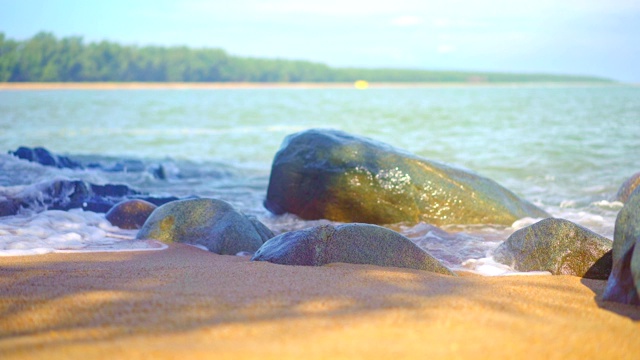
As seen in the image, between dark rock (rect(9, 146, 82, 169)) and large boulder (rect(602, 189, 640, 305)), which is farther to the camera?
dark rock (rect(9, 146, 82, 169))

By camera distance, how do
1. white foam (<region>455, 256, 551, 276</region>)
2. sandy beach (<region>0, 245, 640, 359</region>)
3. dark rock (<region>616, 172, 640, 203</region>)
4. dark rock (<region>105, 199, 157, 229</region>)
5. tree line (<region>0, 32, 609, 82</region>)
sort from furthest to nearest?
tree line (<region>0, 32, 609, 82</region>), dark rock (<region>616, 172, 640, 203</region>), dark rock (<region>105, 199, 157, 229</region>), white foam (<region>455, 256, 551, 276</region>), sandy beach (<region>0, 245, 640, 359</region>)

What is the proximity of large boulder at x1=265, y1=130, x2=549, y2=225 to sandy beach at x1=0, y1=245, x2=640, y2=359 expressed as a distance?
317 cm

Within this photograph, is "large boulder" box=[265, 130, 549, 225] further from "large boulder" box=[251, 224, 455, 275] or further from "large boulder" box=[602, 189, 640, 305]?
"large boulder" box=[602, 189, 640, 305]

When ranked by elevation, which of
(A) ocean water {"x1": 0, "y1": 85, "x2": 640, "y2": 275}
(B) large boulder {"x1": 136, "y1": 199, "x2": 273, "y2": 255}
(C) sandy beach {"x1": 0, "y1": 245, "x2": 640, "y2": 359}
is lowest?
(A) ocean water {"x1": 0, "y1": 85, "x2": 640, "y2": 275}

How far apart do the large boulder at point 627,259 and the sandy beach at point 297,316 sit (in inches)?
3.5

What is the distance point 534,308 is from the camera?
288 centimetres

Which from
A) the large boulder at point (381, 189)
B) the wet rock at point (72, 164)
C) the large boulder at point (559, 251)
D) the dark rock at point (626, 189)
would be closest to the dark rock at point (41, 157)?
the wet rock at point (72, 164)

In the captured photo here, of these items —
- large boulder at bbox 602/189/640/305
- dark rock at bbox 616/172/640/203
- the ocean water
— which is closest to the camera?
large boulder at bbox 602/189/640/305

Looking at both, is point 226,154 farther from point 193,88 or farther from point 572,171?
point 193,88

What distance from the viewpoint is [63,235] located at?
5305 mm

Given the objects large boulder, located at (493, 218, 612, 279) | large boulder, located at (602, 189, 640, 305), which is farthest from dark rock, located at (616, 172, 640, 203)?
large boulder, located at (602, 189, 640, 305)

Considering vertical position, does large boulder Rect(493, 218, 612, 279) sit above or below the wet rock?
above

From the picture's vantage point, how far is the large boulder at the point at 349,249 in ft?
13.3

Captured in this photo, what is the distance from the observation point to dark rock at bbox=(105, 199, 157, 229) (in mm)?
6000
